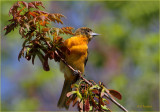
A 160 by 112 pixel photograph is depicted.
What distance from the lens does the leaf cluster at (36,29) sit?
2.82 meters

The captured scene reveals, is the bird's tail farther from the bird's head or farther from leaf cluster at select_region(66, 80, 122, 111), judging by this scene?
leaf cluster at select_region(66, 80, 122, 111)

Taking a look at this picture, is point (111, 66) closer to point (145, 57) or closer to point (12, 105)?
point (145, 57)

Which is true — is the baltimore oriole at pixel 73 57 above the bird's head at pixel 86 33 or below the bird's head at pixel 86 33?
below

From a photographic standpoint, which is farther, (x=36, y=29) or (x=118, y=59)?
(x=118, y=59)

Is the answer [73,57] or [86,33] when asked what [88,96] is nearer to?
[73,57]

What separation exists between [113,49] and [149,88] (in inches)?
112

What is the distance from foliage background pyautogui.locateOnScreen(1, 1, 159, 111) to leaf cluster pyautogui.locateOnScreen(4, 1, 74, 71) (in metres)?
2.79

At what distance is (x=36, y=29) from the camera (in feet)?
9.83

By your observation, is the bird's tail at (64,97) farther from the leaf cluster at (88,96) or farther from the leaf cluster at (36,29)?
the leaf cluster at (88,96)

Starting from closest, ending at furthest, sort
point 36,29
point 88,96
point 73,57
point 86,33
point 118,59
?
1. point 88,96
2. point 36,29
3. point 73,57
4. point 86,33
5. point 118,59

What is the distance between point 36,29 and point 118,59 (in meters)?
6.68

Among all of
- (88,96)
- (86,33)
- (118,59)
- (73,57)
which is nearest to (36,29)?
(88,96)

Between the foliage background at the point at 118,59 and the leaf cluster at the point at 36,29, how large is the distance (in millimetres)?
2788

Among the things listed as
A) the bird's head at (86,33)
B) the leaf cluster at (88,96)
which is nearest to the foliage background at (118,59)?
the bird's head at (86,33)
